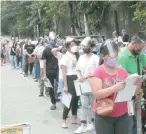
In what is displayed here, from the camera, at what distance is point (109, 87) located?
3611mm

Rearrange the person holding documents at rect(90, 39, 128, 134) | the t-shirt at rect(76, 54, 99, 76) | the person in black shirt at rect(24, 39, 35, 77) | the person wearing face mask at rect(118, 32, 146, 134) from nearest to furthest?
the person holding documents at rect(90, 39, 128, 134)
the person wearing face mask at rect(118, 32, 146, 134)
the t-shirt at rect(76, 54, 99, 76)
the person in black shirt at rect(24, 39, 35, 77)

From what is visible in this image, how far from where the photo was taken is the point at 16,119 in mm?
7766

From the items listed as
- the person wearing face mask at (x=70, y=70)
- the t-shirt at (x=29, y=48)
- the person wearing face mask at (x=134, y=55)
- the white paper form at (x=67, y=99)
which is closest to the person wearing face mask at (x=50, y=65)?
the person wearing face mask at (x=70, y=70)

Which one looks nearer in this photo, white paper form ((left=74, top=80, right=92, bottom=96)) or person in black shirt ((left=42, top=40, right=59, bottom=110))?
white paper form ((left=74, top=80, right=92, bottom=96))

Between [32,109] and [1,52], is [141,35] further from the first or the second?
[1,52]

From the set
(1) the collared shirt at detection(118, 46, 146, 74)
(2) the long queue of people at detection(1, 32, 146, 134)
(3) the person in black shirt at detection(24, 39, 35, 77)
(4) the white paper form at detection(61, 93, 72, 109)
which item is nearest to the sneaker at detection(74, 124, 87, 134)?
(2) the long queue of people at detection(1, 32, 146, 134)

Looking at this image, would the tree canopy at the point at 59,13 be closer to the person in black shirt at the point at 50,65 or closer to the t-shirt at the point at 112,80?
the person in black shirt at the point at 50,65

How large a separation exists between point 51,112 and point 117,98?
15.8 ft

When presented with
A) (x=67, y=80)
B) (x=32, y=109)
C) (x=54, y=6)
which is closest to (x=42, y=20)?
(x=54, y=6)

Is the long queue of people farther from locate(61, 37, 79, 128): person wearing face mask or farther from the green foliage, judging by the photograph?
the green foliage

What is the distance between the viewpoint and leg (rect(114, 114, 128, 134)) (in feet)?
12.5

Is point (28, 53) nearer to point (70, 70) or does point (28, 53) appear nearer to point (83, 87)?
point (70, 70)

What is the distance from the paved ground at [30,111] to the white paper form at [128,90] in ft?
9.74

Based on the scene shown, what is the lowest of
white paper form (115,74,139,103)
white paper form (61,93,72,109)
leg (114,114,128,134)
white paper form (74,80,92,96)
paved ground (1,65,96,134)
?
paved ground (1,65,96,134)
